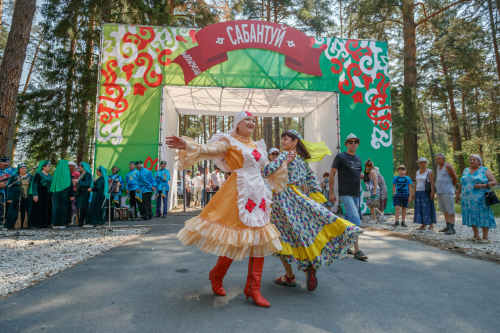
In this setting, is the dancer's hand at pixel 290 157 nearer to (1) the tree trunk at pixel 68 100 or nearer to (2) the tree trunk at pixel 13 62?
(2) the tree trunk at pixel 13 62

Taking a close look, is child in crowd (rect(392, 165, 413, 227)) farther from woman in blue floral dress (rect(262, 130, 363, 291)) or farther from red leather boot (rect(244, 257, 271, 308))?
red leather boot (rect(244, 257, 271, 308))

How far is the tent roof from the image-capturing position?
11.5 meters

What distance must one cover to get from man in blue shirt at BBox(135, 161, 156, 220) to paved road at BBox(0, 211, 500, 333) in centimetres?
523

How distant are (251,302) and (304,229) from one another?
894mm

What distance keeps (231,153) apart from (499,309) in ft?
9.47

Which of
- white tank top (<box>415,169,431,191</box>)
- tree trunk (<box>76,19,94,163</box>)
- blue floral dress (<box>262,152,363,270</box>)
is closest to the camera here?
blue floral dress (<box>262,152,363,270</box>)

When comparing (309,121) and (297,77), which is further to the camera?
(309,121)

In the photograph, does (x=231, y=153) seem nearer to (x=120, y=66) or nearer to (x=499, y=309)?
(x=499, y=309)

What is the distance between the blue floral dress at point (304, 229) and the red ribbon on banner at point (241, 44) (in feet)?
27.4

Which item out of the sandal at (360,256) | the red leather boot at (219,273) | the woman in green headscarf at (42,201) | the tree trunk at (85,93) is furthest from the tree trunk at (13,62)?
the sandal at (360,256)

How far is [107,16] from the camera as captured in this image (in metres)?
11.7

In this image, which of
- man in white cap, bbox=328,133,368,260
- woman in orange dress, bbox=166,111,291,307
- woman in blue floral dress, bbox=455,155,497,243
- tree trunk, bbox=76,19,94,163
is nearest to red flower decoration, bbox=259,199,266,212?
woman in orange dress, bbox=166,111,291,307

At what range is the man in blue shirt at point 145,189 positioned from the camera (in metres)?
9.49

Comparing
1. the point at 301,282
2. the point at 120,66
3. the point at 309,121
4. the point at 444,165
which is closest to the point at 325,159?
the point at 309,121
